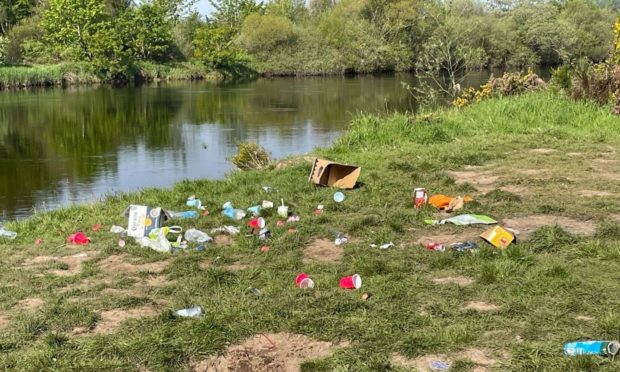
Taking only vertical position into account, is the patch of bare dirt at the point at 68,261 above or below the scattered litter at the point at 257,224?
below

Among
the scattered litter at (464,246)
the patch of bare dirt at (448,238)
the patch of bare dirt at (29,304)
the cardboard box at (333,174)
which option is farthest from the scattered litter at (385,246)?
the patch of bare dirt at (29,304)

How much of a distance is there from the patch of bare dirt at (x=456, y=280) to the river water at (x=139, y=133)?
656 cm

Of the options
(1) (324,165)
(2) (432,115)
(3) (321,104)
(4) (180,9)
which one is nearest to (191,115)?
(3) (321,104)

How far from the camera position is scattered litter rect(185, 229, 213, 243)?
17.3ft

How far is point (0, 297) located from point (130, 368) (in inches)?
59.2

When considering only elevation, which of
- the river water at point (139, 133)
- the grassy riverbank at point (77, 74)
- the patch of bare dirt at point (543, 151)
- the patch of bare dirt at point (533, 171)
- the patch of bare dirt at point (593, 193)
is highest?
the grassy riverbank at point (77, 74)

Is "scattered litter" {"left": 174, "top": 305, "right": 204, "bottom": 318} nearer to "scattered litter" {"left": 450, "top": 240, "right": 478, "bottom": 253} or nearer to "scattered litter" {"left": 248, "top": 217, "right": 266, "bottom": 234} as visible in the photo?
"scattered litter" {"left": 248, "top": 217, "right": 266, "bottom": 234}

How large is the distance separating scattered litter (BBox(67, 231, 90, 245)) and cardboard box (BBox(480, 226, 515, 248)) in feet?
10.8

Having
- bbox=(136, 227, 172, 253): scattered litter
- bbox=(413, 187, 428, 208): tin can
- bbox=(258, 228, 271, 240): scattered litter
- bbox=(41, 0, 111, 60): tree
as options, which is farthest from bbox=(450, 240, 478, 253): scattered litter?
bbox=(41, 0, 111, 60): tree

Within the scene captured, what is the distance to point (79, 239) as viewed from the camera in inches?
212

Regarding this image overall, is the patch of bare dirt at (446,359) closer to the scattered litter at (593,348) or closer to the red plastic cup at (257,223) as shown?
the scattered litter at (593,348)

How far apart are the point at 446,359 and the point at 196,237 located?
9.15 ft

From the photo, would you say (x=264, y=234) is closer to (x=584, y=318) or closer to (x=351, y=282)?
(x=351, y=282)

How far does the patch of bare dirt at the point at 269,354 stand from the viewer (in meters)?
3.16
